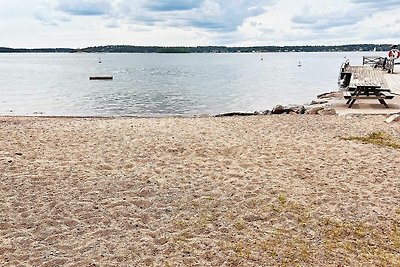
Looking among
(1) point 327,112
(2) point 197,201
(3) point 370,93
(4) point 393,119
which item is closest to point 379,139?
(4) point 393,119

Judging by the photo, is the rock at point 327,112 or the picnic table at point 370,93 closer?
the rock at point 327,112

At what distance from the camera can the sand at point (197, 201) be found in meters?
5.29

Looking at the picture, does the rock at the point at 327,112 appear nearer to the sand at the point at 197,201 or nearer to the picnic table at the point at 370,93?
the picnic table at the point at 370,93

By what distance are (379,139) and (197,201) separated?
A: 6.11m

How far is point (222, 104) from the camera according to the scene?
2991cm

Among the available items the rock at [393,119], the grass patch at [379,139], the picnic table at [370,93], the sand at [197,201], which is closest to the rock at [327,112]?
the picnic table at [370,93]

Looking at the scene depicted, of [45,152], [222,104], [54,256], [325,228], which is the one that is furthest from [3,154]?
[222,104]

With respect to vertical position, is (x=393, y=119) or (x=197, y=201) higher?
(x=197, y=201)

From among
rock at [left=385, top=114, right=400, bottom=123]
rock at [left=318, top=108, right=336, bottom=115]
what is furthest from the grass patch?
rock at [left=318, top=108, right=336, bottom=115]

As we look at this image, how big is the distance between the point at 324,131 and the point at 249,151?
3471 mm

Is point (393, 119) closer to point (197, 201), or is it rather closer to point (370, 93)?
point (370, 93)

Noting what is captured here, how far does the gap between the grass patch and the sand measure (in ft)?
1.02

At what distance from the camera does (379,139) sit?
11.0 meters

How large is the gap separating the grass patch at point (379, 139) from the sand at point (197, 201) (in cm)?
31
